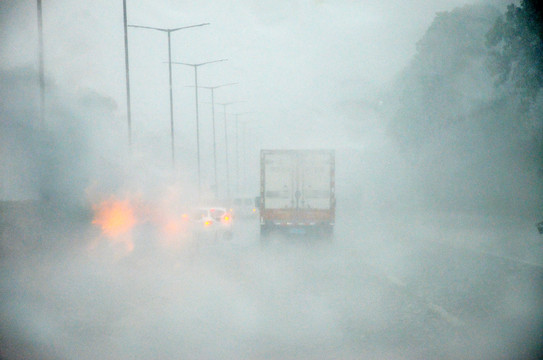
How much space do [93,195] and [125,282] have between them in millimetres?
28994

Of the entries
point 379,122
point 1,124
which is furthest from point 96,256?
point 379,122

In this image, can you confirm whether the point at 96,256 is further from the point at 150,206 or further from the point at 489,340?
the point at 150,206

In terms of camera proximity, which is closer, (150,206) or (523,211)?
(523,211)

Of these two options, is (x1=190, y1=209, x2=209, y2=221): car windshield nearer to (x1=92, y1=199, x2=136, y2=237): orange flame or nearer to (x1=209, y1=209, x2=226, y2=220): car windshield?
(x1=209, y1=209, x2=226, y2=220): car windshield

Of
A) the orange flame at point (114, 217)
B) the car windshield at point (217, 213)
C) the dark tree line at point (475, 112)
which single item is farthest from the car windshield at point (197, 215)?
the dark tree line at point (475, 112)

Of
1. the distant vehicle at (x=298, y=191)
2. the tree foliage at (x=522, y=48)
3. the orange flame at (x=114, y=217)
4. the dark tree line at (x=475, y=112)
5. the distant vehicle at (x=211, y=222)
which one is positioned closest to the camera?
the distant vehicle at (x=298, y=191)

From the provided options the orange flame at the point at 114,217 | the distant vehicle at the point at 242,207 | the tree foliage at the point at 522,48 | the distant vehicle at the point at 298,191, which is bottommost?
the distant vehicle at the point at 242,207

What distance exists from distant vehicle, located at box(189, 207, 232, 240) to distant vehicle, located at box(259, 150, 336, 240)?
328cm

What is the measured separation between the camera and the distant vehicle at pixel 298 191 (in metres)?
25.3

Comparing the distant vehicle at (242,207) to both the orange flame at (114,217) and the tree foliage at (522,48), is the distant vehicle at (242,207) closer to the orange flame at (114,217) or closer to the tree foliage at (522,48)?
the orange flame at (114,217)

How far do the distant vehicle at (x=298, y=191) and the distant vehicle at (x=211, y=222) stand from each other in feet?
10.8

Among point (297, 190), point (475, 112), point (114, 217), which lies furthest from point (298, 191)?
point (475, 112)

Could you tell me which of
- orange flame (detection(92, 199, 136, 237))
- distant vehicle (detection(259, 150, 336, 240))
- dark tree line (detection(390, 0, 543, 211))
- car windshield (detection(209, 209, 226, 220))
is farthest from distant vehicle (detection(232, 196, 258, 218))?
distant vehicle (detection(259, 150, 336, 240))

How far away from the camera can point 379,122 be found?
3521 inches
